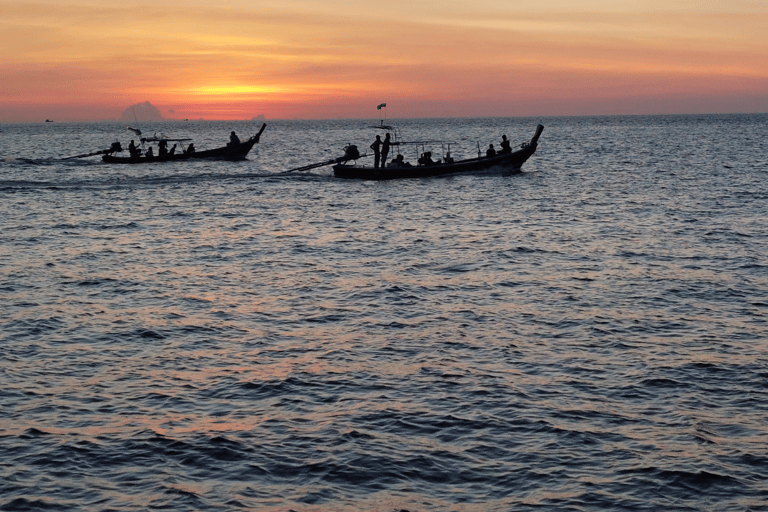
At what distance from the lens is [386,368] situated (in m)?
15.1

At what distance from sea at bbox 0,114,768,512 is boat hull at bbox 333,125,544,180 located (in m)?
17.7

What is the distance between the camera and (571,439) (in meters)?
11.7

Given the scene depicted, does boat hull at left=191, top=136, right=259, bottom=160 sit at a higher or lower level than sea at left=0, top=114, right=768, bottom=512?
higher

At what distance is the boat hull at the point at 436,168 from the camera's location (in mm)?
51125

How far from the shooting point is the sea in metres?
10.5

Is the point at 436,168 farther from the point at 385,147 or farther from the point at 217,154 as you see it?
the point at 217,154

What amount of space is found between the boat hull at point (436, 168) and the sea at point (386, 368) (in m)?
17.7

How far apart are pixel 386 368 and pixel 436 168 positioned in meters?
37.6

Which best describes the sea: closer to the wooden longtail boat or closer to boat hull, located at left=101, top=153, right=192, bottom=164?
boat hull, located at left=101, top=153, right=192, bottom=164

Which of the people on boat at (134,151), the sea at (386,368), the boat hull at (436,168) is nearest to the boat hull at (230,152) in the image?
the people on boat at (134,151)

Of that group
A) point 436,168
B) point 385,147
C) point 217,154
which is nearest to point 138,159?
point 217,154

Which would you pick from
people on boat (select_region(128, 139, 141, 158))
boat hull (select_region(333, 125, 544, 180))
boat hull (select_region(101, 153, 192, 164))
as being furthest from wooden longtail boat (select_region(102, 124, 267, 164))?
boat hull (select_region(333, 125, 544, 180))

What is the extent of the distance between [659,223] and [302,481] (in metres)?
27.2

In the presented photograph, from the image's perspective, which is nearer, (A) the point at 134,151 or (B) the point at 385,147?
(B) the point at 385,147
